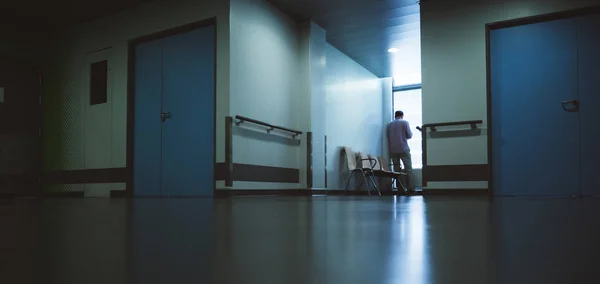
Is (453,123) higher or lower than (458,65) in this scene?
lower

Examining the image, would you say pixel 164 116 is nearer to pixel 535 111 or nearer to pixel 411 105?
pixel 535 111

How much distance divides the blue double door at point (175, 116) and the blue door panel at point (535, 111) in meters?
3.70

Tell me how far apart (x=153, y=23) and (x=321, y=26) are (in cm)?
271

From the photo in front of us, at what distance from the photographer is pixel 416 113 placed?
453 inches

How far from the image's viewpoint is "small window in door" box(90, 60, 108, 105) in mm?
7258

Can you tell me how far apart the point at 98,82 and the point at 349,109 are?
4.64 metres

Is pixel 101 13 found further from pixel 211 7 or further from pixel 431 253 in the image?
pixel 431 253

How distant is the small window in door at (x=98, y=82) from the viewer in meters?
7.26

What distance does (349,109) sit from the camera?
9227 millimetres

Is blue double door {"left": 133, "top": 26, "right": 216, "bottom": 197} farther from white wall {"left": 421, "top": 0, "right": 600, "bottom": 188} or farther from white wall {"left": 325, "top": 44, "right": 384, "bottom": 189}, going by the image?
white wall {"left": 421, "top": 0, "right": 600, "bottom": 188}

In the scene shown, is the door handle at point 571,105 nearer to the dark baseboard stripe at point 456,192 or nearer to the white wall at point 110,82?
the dark baseboard stripe at point 456,192

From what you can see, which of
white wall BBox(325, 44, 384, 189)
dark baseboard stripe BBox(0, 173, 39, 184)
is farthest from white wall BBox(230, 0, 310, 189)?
dark baseboard stripe BBox(0, 173, 39, 184)

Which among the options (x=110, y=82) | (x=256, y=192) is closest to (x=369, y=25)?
(x=256, y=192)

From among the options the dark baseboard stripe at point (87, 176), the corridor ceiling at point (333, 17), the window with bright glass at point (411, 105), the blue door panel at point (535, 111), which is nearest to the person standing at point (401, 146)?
the corridor ceiling at point (333, 17)
